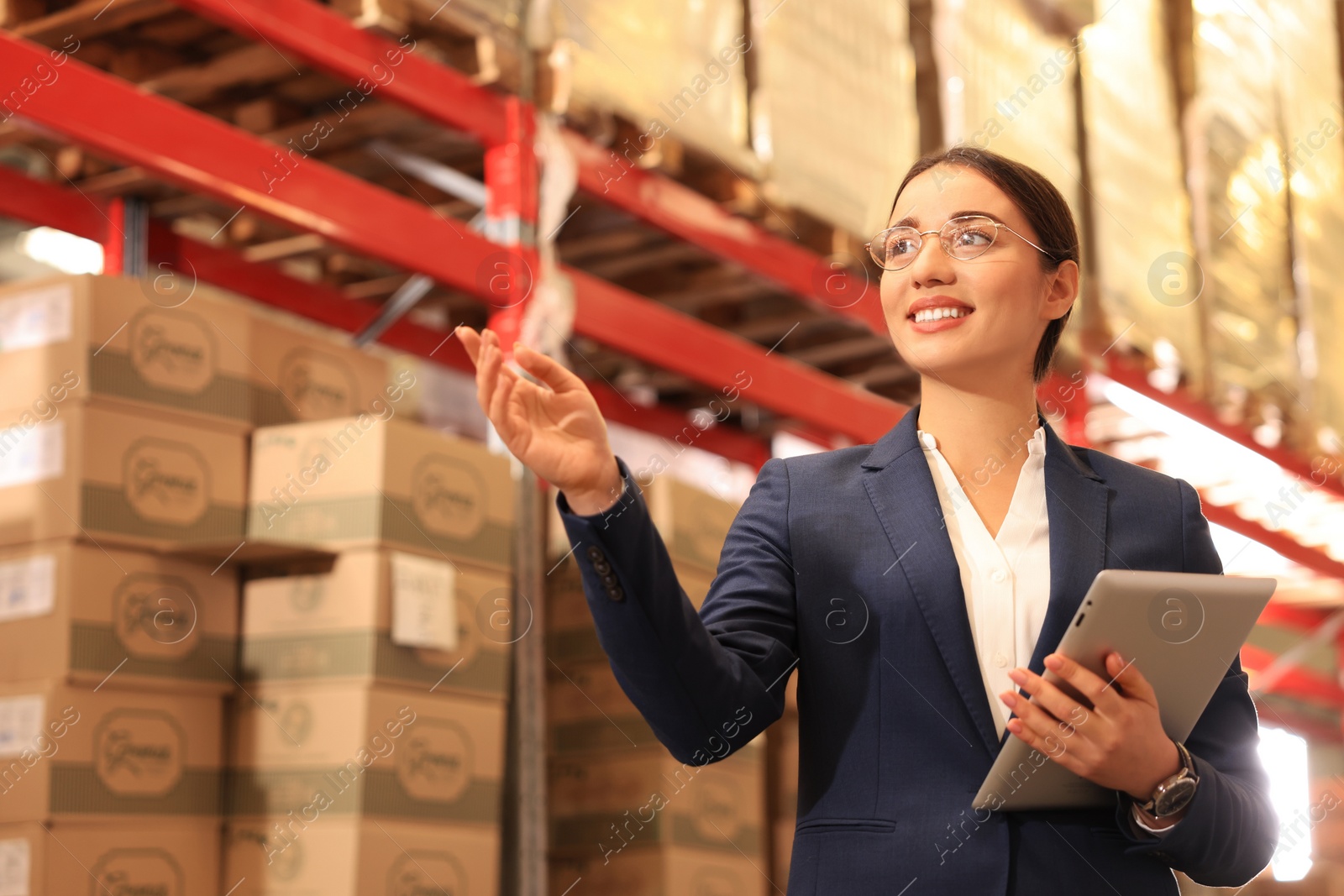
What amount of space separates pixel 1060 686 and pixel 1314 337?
8.46 meters

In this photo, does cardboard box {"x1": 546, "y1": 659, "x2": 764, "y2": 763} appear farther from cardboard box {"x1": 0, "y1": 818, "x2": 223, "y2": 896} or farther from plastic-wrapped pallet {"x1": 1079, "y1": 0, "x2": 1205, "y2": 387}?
plastic-wrapped pallet {"x1": 1079, "y1": 0, "x2": 1205, "y2": 387}

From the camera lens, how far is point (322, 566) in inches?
168

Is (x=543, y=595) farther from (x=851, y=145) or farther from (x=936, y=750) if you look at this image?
(x=936, y=750)

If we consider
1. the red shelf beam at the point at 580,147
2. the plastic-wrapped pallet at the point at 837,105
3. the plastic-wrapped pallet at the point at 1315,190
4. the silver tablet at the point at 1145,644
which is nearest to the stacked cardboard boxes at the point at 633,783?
the red shelf beam at the point at 580,147

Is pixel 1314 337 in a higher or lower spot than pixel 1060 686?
higher

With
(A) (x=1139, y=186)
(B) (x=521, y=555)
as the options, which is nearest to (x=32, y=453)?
(B) (x=521, y=555)

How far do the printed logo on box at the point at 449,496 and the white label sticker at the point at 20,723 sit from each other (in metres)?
1.18

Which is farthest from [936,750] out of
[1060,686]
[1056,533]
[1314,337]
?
[1314,337]

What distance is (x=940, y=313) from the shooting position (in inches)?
71.7

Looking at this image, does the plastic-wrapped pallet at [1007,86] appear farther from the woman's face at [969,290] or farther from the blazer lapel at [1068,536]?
the blazer lapel at [1068,536]

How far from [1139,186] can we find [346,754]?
19.1ft

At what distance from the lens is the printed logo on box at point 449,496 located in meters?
4.42

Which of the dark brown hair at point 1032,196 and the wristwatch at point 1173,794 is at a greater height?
the dark brown hair at point 1032,196

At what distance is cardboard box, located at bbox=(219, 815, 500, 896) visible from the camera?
13.0 ft
